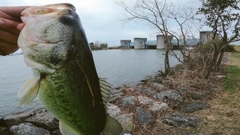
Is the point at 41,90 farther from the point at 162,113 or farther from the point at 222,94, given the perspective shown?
the point at 222,94

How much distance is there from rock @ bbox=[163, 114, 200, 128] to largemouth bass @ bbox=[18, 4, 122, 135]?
551 centimetres

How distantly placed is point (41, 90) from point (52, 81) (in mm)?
88

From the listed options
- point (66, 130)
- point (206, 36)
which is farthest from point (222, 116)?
point (206, 36)

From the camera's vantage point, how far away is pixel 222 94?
9.93m

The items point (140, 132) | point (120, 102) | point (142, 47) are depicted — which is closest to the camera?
point (140, 132)

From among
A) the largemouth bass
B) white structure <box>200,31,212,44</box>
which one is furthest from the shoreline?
white structure <box>200,31,212,44</box>

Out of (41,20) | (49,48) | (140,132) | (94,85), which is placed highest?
(41,20)

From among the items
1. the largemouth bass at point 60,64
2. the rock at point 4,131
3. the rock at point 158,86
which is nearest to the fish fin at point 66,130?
the largemouth bass at point 60,64

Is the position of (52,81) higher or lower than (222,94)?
higher

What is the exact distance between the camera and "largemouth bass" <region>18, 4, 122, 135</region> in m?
1.39

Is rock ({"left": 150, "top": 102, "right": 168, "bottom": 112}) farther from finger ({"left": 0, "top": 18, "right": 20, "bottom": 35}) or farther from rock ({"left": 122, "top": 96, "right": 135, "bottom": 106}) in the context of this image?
finger ({"left": 0, "top": 18, "right": 20, "bottom": 35})

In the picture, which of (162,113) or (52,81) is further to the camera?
(162,113)

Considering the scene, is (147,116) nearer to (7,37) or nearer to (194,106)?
(194,106)

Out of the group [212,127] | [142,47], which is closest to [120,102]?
[212,127]
